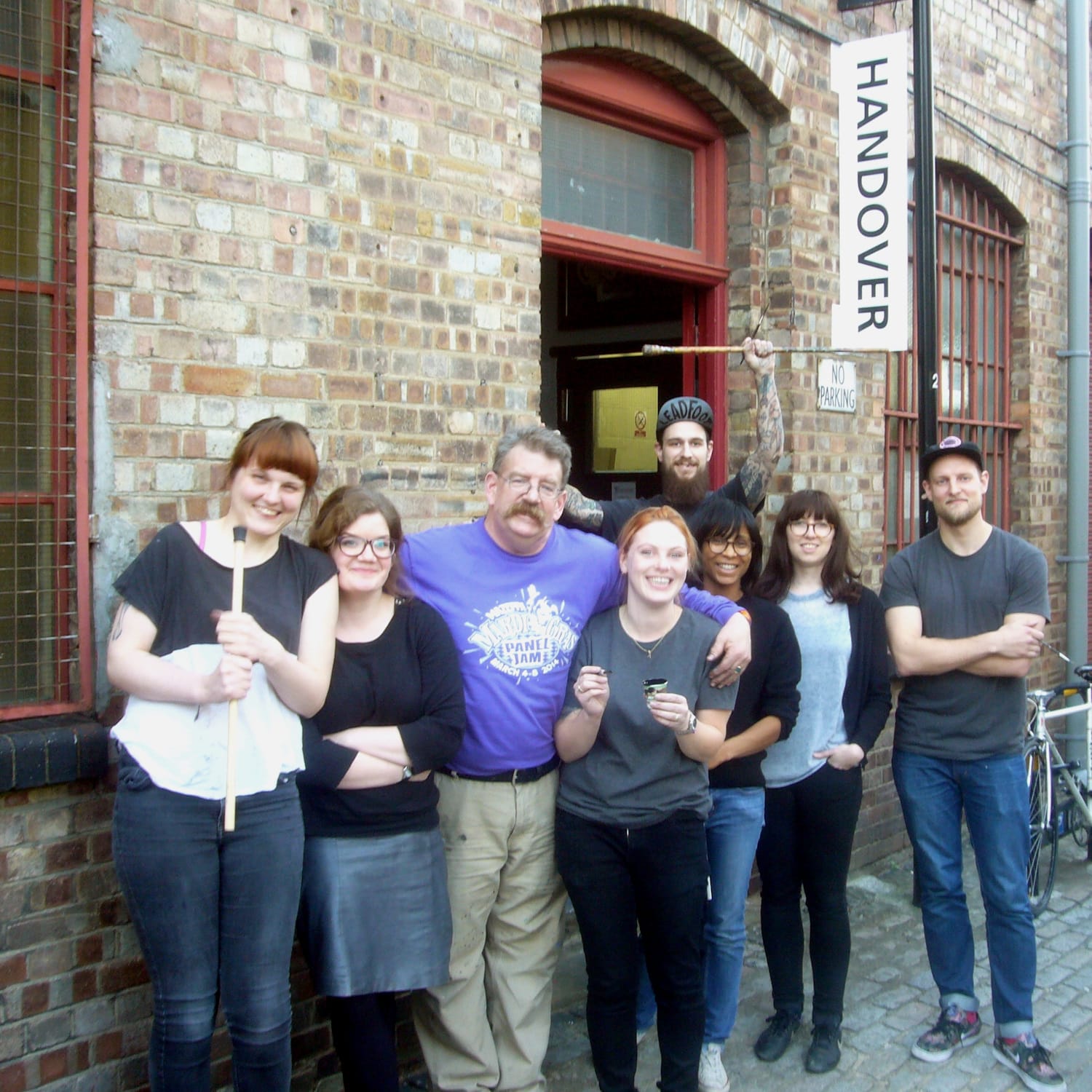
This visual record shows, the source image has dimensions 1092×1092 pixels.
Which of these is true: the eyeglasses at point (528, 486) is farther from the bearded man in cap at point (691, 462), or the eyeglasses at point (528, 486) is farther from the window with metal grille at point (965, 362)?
the window with metal grille at point (965, 362)

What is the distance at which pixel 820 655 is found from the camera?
165 inches

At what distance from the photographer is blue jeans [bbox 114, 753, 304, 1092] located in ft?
Answer: 9.55

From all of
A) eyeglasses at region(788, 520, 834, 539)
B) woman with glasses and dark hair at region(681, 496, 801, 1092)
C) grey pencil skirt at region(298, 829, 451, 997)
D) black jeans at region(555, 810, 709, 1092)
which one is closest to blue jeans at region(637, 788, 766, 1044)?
woman with glasses and dark hair at region(681, 496, 801, 1092)

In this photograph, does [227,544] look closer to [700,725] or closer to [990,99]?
[700,725]

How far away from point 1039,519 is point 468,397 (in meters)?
5.06

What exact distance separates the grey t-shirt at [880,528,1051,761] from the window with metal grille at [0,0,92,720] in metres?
2.72

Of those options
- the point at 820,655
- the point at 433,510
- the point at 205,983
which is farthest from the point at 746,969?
the point at 205,983

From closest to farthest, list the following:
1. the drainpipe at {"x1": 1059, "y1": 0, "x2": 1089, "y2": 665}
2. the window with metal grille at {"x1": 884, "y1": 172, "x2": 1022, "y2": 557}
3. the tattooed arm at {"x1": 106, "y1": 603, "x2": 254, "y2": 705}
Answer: the tattooed arm at {"x1": 106, "y1": 603, "x2": 254, "y2": 705} → the window with metal grille at {"x1": 884, "y1": 172, "x2": 1022, "y2": 557} → the drainpipe at {"x1": 1059, "y1": 0, "x2": 1089, "y2": 665}

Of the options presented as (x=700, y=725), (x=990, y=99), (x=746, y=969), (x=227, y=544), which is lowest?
(x=746, y=969)

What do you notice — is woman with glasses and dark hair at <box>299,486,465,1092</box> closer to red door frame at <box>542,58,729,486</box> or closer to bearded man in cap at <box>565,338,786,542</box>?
bearded man in cap at <box>565,338,786,542</box>

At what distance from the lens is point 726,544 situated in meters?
4.04

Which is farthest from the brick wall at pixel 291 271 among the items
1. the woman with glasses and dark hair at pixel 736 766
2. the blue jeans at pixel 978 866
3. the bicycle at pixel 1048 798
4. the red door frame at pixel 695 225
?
the bicycle at pixel 1048 798

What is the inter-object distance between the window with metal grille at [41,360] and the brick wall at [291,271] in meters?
0.08

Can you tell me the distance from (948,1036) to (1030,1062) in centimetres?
29
